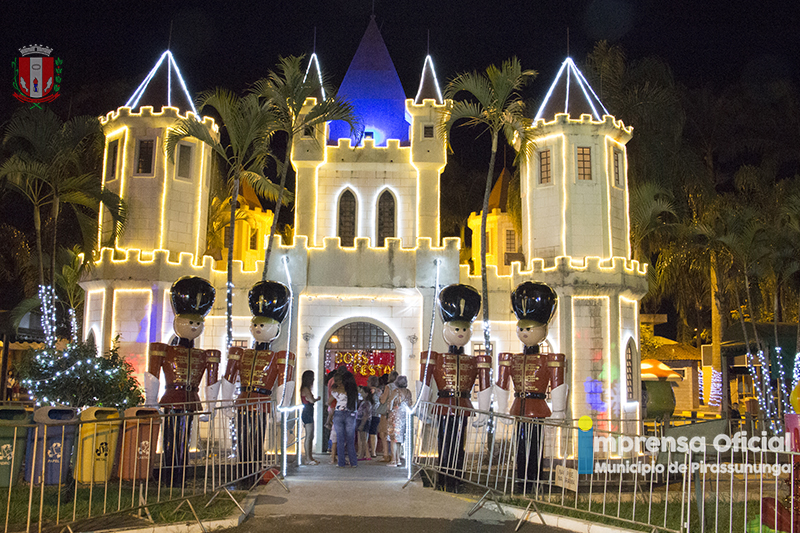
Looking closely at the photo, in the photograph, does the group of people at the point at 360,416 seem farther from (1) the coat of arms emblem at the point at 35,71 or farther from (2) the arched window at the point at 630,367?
(1) the coat of arms emblem at the point at 35,71

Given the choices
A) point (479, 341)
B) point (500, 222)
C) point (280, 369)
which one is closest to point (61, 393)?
point (280, 369)

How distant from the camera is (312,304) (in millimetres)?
17078

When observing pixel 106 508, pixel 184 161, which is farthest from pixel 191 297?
pixel 184 161

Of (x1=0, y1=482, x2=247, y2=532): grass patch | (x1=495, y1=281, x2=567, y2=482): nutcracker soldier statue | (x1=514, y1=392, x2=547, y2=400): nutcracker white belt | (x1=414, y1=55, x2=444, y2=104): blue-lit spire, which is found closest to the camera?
(x1=0, y1=482, x2=247, y2=532): grass patch

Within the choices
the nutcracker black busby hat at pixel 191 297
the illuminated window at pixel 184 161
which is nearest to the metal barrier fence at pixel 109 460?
the nutcracker black busby hat at pixel 191 297

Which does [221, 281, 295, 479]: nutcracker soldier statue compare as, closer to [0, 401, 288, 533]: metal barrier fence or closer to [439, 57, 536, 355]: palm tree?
[0, 401, 288, 533]: metal barrier fence

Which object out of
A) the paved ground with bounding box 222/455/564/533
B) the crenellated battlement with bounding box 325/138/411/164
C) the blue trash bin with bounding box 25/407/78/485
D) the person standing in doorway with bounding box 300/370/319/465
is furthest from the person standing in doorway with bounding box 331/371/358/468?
the crenellated battlement with bounding box 325/138/411/164

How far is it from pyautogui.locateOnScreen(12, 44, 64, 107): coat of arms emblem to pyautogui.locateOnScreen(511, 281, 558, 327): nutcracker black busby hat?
16.2m

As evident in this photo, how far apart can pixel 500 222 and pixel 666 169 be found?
8.20 m

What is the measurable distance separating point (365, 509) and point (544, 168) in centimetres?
1106

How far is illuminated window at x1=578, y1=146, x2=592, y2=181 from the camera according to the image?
1747 centimetres

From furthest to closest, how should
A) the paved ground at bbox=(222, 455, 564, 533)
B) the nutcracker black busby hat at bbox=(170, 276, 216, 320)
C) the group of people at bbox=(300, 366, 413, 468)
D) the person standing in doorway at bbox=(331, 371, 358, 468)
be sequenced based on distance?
1. the group of people at bbox=(300, 366, 413, 468)
2. the person standing in doorway at bbox=(331, 371, 358, 468)
3. the nutcracker black busby hat at bbox=(170, 276, 216, 320)
4. the paved ground at bbox=(222, 455, 564, 533)

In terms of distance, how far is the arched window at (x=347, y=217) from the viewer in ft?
60.7

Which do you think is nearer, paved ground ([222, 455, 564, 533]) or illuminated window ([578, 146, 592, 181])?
paved ground ([222, 455, 564, 533])
